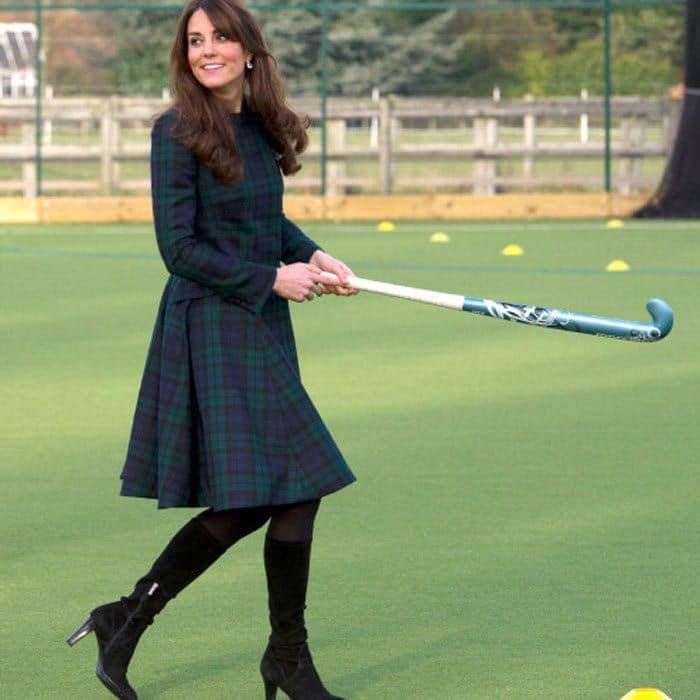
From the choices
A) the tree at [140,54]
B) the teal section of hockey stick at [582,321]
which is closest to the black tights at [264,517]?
the teal section of hockey stick at [582,321]

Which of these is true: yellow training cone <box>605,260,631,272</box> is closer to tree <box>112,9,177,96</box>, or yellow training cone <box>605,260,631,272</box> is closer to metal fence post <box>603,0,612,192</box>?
metal fence post <box>603,0,612,192</box>

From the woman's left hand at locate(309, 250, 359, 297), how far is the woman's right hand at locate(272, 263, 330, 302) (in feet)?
0.13

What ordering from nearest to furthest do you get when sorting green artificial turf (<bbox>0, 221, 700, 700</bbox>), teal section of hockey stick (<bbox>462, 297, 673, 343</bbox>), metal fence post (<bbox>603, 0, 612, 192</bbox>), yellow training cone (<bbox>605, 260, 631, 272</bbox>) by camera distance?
1. teal section of hockey stick (<bbox>462, 297, 673, 343</bbox>)
2. green artificial turf (<bbox>0, 221, 700, 700</bbox>)
3. yellow training cone (<bbox>605, 260, 631, 272</bbox>)
4. metal fence post (<bbox>603, 0, 612, 192</bbox>)

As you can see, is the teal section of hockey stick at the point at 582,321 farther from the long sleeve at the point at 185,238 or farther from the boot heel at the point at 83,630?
the boot heel at the point at 83,630

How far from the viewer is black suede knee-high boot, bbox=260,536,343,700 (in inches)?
205

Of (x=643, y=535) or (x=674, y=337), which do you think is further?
(x=674, y=337)

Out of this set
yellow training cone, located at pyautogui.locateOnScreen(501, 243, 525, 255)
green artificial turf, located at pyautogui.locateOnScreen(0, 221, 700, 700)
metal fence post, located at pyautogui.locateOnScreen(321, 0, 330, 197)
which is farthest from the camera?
metal fence post, located at pyautogui.locateOnScreen(321, 0, 330, 197)

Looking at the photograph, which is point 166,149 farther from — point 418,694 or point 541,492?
point 541,492

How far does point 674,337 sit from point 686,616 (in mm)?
Result: 7011

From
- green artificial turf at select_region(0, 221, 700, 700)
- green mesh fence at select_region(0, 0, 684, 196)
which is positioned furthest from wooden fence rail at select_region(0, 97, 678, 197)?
green artificial turf at select_region(0, 221, 700, 700)

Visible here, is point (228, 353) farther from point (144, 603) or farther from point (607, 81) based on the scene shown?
point (607, 81)

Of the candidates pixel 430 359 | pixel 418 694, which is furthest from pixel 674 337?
pixel 418 694

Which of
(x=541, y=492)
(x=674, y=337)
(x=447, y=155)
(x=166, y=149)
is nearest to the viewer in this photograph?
(x=166, y=149)

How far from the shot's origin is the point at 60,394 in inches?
422
